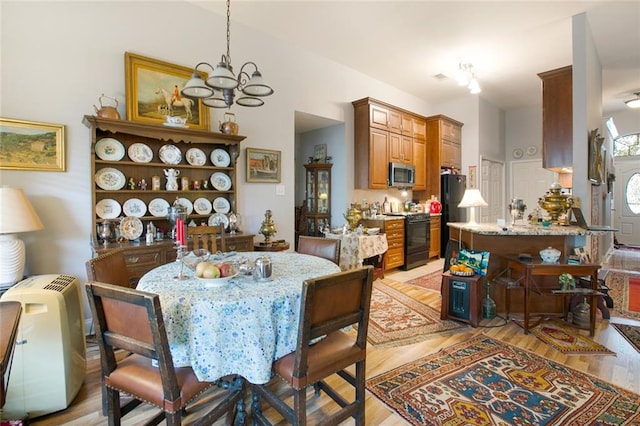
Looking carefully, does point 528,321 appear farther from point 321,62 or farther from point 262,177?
point 321,62

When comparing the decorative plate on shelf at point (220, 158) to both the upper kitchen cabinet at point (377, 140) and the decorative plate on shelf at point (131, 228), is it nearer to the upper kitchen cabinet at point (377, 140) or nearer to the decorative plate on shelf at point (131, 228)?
the decorative plate on shelf at point (131, 228)

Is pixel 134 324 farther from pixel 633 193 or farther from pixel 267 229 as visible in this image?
pixel 633 193

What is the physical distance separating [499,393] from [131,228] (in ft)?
10.5

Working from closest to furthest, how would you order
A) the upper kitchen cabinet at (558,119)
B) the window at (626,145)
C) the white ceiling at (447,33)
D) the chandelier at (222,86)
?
the chandelier at (222,86) < the white ceiling at (447,33) < the upper kitchen cabinet at (558,119) < the window at (626,145)

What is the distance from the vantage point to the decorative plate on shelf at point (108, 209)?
2760 millimetres

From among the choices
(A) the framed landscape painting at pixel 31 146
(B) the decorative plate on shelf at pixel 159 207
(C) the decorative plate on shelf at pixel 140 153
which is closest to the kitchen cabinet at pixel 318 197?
(B) the decorative plate on shelf at pixel 159 207

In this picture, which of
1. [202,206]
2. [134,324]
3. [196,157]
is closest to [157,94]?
[196,157]

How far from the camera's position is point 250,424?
5.56 feet

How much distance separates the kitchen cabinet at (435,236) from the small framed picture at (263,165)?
126 inches

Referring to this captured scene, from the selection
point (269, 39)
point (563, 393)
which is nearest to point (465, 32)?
point (269, 39)

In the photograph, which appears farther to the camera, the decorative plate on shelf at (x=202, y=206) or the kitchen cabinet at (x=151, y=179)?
the decorative plate on shelf at (x=202, y=206)

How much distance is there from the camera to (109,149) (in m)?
2.79

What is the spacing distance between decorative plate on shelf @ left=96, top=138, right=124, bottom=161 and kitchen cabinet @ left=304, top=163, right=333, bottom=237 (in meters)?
2.95

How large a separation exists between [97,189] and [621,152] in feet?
36.0
